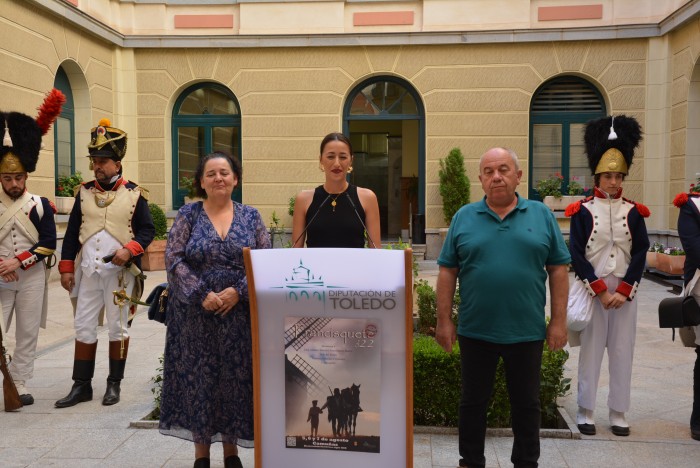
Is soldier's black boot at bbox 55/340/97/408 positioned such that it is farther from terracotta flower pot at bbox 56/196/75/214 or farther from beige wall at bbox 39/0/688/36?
beige wall at bbox 39/0/688/36

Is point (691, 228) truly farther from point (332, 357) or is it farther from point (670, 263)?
point (670, 263)

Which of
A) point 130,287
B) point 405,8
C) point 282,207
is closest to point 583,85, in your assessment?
point 405,8

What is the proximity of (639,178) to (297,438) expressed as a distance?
40.9 feet

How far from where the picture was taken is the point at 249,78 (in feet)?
47.5

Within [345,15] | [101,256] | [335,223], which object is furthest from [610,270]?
[345,15]

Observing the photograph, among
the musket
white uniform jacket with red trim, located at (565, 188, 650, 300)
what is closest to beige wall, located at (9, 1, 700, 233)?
the musket

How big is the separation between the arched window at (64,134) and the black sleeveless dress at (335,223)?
9.84 m

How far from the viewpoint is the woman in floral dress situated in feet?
11.8

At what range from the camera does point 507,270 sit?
3.36 meters

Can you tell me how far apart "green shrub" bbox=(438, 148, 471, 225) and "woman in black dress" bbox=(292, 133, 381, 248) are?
389 inches

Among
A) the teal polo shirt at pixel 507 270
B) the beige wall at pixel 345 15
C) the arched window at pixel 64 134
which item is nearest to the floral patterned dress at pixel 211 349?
the teal polo shirt at pixel 507 270

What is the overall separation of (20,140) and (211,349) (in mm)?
2707

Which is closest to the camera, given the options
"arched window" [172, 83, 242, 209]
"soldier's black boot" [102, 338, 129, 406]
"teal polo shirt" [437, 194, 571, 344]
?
"teal polo shirt" [437, 194, 571, 344]

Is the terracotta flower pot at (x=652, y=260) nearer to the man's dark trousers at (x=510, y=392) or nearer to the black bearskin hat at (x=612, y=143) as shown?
the black bearskin hat at (x=612, y=143)
